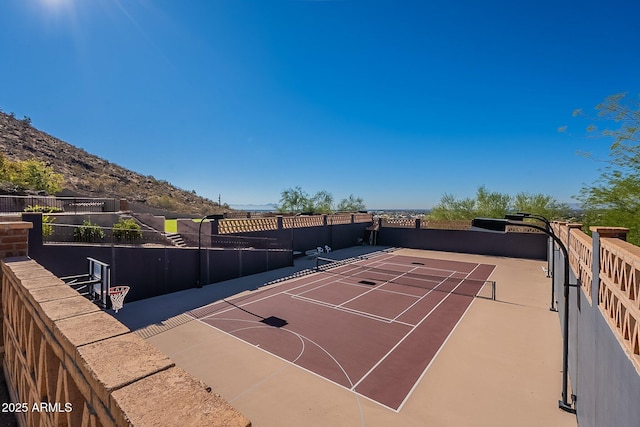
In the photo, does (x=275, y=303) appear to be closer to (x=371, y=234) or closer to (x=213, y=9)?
(x=213, y=9)

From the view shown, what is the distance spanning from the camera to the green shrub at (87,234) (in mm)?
10381

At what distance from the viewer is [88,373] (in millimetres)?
1215

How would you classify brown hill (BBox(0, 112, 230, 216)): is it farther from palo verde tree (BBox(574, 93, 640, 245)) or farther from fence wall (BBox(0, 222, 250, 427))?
palo verde tree (BBox(574, 93, 640, 245))

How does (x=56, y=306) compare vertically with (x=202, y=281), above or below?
above

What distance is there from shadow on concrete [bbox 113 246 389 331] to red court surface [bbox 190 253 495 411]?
2.73 feet

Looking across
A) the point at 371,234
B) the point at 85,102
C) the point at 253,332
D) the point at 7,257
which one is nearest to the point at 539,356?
the point at 253,332

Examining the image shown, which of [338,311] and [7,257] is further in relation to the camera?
[338,311]

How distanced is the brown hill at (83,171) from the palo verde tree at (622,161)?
108 feet

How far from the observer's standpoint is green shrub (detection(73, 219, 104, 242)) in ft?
34.1

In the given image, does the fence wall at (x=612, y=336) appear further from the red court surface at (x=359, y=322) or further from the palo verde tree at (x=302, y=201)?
the palo verde tree at (x=302, y=201)

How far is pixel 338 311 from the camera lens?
34.0ft

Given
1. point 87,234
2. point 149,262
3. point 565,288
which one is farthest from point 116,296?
point 565,288

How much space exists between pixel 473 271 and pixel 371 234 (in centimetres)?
1128

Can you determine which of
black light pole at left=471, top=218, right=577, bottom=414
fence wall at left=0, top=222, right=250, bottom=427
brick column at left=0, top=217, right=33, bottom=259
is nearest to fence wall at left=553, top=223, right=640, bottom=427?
black light pole at left=471, top=218, right=577, bottom=414
